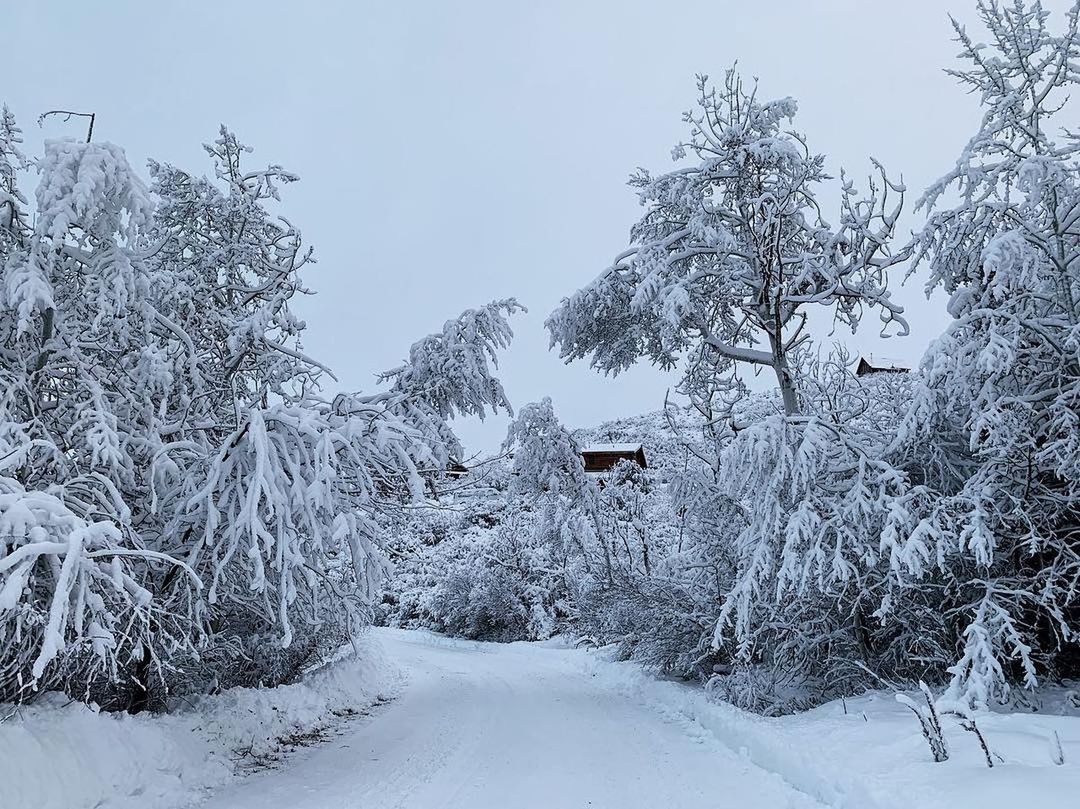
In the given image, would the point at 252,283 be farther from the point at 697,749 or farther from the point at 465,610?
the point at 465,610

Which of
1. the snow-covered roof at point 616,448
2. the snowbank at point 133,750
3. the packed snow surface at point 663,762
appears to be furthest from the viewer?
the snow-covered roof at point 616,448

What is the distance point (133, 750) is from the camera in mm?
6676

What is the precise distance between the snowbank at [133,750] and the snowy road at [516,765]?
1.51 ft

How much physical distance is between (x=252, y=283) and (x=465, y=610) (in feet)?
75.7

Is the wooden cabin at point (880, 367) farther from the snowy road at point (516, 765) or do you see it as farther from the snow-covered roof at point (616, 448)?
the snow-covered roof at point (616, 448)

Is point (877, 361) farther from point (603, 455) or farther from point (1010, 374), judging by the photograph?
point (603, 455)

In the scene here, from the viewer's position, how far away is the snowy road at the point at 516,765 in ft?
21.9

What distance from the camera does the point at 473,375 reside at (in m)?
9.08

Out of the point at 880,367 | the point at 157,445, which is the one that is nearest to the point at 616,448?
the point at 880,367

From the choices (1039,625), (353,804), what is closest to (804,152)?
(1039,625)

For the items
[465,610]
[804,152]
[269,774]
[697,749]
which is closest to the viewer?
[269,774]

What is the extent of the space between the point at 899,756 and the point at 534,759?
13.4ft

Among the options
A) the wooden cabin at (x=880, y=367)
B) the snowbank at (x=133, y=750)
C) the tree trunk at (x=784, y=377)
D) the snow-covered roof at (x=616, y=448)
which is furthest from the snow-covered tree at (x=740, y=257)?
the snow-covered roof at (x=616, y=448)

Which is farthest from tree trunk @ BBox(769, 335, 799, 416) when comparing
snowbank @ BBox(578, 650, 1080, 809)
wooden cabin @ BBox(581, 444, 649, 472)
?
wooden cabin @ BBox(581, 444, 649, 472)
